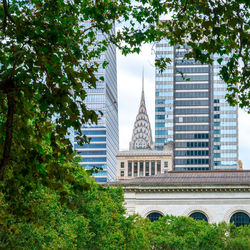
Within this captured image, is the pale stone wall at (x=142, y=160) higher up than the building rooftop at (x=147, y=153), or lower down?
lower down

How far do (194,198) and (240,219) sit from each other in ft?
20.5

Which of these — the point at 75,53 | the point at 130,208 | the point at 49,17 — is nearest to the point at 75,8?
the point at 49,17

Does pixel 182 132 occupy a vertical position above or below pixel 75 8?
above

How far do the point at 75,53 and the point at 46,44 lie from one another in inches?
29.3

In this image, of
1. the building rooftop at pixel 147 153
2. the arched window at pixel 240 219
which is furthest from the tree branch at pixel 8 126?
the building rooftop at pixel 147 153

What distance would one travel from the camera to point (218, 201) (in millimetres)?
78000

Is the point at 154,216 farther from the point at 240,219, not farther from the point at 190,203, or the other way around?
the point at 240,219

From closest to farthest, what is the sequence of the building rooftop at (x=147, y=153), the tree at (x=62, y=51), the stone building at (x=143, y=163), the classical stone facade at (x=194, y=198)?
the tree at (x=62, y=51)
the classical stone facade at (x=194, y=198)
the building rooftop at (x=147, y=153)
the stone building at (x=143, y=163)

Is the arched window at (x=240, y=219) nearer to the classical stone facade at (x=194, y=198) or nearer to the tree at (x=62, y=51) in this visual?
the classical stone facade at (x=194, y=198)

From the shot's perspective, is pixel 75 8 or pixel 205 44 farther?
pixel 75 8

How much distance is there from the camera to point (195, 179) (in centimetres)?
8094

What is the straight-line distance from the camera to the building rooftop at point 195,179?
78750 mm

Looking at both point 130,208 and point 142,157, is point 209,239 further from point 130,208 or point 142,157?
point 142,157

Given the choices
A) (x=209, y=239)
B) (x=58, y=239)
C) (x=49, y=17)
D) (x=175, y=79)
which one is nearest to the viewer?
(x=49, y=17)
